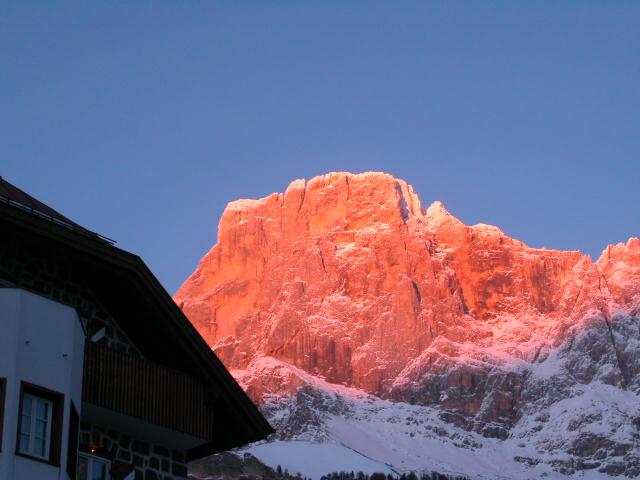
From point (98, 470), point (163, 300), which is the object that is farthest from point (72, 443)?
point (163, 300)

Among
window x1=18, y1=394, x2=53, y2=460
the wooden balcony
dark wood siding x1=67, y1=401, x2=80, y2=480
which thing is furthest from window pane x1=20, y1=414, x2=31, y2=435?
the wooden balcony

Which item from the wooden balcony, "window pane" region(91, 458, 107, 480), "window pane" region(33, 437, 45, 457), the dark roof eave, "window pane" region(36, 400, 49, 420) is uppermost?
the dark roof eave

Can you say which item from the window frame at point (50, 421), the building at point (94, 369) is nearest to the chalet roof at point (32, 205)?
the building at point (94, 369)

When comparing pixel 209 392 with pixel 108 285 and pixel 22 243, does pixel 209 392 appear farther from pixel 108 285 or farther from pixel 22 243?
pixel 22 243

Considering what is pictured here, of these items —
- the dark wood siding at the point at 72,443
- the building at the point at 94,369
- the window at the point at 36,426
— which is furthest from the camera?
Result: the dark wood siding at the point at 72,443

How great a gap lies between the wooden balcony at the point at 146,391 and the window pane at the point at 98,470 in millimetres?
724

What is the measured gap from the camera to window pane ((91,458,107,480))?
15766 mm

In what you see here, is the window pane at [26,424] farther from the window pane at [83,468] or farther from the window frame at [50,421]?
the window pane at [83,468]

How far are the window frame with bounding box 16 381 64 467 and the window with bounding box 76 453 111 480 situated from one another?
3.96ft

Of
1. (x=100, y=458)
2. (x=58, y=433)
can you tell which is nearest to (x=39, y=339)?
(x=58, y=433)

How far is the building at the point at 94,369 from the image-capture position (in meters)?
14.2

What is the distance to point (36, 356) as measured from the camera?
1436cm

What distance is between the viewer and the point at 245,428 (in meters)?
17.6

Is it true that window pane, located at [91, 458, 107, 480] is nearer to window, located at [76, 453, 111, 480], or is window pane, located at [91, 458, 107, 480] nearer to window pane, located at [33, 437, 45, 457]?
window, located at [76, 453, 111, 480]
